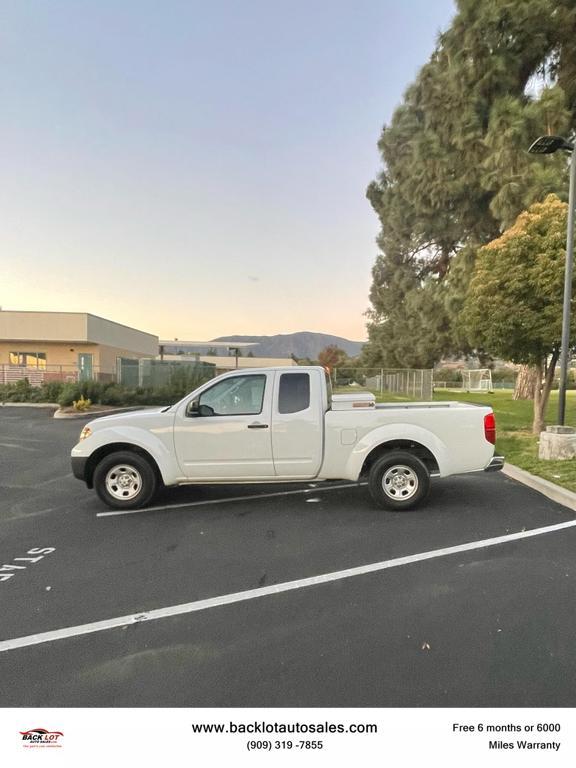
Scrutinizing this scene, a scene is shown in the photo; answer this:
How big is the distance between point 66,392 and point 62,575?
16.6m

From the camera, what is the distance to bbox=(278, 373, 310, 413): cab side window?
5.55 m

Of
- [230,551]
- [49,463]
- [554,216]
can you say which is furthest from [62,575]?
[554,216]

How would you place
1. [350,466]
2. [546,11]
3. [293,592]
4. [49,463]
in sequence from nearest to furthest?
[293,592] < [350,466] < [49,463] < [546,11]

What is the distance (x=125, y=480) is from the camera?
5664mm

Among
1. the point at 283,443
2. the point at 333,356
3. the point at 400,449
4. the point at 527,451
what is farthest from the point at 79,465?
the point at 333,356

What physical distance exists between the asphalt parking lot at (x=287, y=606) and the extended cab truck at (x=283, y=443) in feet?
1.46

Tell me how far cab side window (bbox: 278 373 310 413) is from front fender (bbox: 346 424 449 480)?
2.80 feet

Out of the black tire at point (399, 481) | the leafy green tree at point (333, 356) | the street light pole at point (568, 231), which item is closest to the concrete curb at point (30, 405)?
the black tire at point (399, 481)

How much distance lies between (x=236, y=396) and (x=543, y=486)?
4.69m

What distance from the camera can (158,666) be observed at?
2660 millimetres

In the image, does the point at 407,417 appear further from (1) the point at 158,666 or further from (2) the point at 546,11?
(2) the point at 546,11

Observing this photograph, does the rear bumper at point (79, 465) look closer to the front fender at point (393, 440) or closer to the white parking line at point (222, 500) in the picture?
the white parking line at point (222, 500)

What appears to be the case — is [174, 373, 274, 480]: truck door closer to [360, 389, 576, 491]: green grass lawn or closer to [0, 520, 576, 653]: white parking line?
[0, 520, 576, 653]: white parking line
